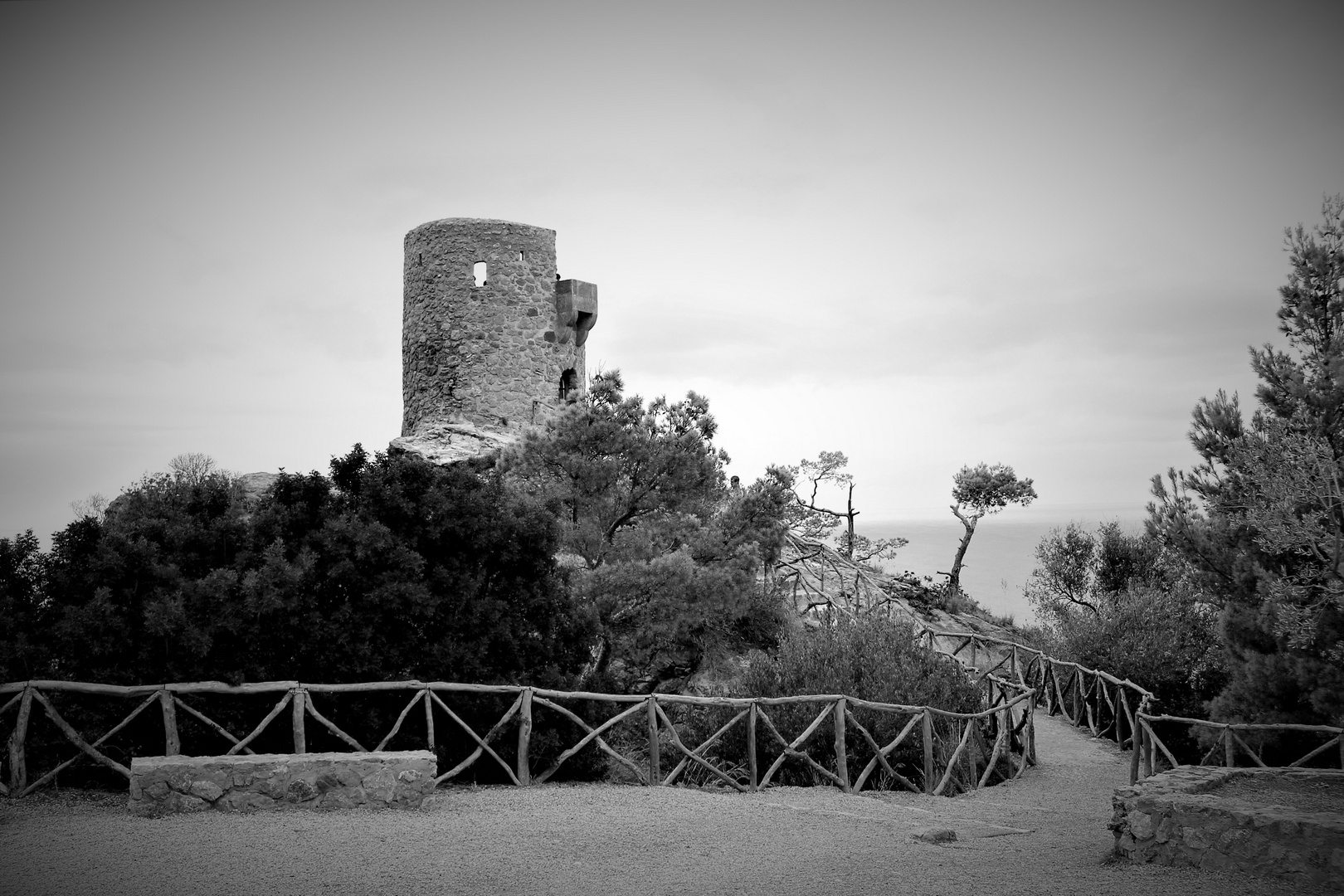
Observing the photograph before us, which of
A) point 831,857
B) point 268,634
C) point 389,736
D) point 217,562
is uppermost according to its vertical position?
point 217,562

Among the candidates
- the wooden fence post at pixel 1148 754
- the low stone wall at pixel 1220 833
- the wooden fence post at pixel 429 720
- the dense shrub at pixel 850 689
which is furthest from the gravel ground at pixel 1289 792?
the wooden fence post at pixel 429 720

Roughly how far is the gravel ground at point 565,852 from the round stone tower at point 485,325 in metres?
12.6

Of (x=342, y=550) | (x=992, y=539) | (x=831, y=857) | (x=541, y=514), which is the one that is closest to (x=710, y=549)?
(x=541, y=514)

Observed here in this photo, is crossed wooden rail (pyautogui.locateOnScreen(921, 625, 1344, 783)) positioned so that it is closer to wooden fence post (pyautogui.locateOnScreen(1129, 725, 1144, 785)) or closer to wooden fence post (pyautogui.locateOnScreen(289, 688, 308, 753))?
wooden fence post (pyautogui.locateOnScreen(1129, 725, 1144, 785))

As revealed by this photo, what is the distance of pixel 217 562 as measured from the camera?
1023 centimetres

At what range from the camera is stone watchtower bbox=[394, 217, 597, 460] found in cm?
2061

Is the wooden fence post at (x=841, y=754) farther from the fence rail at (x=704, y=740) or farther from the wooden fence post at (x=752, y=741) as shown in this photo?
the wooden fence post at (x=752, y=741)

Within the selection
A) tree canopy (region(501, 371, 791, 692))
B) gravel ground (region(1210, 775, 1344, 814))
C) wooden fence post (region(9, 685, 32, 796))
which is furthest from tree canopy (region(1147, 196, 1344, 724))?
wooden fence post (region(9, 685, 32, 796))

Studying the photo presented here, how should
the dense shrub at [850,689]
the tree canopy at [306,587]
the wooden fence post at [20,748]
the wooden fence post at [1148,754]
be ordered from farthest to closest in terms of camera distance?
the dense shrub at [850,689]
the wooden fence post at [1148,754]
the tree canopy at [306,587]
the wooden fence post at [20,748]

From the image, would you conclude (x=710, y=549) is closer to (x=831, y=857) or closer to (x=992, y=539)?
(x=831, y=857)

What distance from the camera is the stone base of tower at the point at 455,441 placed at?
19062mm

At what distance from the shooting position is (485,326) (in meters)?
20.7

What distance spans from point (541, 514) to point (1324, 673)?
8365mm

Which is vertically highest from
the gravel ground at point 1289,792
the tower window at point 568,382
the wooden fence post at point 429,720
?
the tower window at point 568,382
